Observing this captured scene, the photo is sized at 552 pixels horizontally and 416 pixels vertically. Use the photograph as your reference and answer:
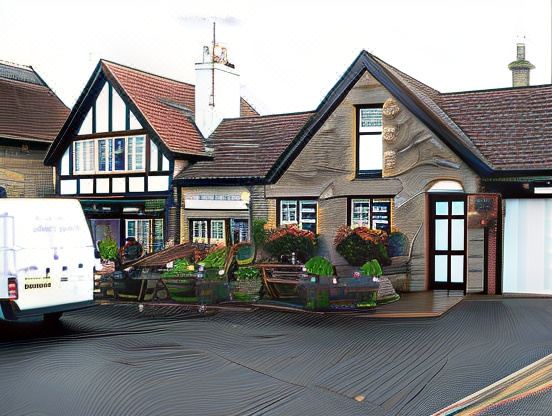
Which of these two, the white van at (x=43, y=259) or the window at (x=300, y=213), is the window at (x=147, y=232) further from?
the white van at (x=43, y=259)

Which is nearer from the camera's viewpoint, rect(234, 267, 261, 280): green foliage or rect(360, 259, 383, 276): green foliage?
rect(360, 259, 383, 276): green foliage

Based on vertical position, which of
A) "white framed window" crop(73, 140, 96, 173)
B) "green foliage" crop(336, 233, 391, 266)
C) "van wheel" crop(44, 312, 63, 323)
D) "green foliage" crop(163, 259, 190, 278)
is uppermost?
"white framed window" crop(73, 140, 96, 173)

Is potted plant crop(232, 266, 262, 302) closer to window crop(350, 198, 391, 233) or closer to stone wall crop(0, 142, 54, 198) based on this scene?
window crop(350, 198, 391, 233)

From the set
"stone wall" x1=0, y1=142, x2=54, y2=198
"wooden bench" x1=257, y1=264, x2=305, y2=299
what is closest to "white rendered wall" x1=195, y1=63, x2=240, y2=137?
"stone wall" x1=0, y1=142, x2=54, y2=198

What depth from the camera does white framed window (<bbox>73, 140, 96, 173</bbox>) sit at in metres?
23.8

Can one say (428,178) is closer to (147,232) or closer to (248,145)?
(248,145)

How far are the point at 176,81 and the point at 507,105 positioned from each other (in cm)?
1310

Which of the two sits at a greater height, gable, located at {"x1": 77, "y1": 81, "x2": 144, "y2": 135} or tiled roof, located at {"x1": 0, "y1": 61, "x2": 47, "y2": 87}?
tiled roof, located at {"x1": 0, "y1": 61, "x2": 47, "y2": 87}

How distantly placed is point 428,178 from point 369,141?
2.01 m

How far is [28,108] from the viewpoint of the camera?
28.6 m

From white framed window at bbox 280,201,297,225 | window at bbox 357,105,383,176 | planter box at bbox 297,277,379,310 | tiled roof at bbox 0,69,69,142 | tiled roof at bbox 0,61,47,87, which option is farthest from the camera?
tiled roof at bbox 0,61,47,87

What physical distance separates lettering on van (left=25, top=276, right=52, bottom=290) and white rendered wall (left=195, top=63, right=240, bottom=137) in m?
12.3

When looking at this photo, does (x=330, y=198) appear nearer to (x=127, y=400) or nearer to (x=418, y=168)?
(x=418, y=168)

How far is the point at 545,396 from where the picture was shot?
26.6ft
